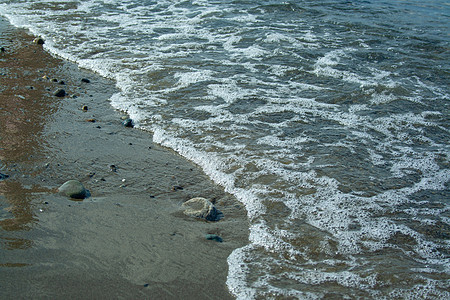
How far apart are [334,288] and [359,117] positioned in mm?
3879

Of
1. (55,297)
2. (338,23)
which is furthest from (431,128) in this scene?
(338,23)

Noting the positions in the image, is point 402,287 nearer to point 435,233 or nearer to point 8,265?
point 435,233

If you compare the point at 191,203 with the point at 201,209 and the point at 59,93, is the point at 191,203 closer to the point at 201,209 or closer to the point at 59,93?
the point at 201,209

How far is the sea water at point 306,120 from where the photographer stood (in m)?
3.64

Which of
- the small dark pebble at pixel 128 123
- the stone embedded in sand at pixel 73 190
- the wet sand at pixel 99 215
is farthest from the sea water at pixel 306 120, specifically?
the stone embedded in sand at pixel 73 190

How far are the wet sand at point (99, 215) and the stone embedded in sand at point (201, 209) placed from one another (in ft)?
0.23

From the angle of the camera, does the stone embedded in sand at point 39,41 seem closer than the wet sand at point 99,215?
No

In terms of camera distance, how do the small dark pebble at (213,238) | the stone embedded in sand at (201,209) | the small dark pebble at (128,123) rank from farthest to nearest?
the small dark pebble at (128,123), the stone embedded in sand at (201,209), the small dark pebble at (213,238)

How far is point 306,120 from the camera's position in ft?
20.8

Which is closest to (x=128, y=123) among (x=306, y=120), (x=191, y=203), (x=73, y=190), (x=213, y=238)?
(x=73, y=190)

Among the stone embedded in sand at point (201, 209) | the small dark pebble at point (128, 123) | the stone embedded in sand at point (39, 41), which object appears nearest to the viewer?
the stone embedded in sand at point (201, 209)

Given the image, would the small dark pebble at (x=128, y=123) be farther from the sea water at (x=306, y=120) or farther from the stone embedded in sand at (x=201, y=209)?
the stone embedded in sand at (x=201, y=209)

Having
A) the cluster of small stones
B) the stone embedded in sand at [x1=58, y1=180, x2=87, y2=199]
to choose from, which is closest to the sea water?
the cluster of small stones

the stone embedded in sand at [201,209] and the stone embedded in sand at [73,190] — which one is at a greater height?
the stone embedded in sand at [73,190]
